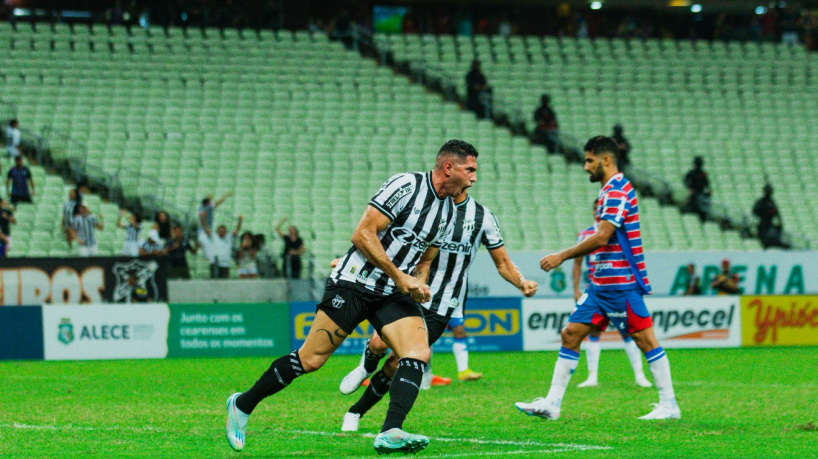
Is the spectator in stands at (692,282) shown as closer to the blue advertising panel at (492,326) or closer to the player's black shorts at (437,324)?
the blue advertising panel at (492,326)

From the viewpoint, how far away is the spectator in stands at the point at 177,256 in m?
19.6

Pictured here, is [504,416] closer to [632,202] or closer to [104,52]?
[632,202]

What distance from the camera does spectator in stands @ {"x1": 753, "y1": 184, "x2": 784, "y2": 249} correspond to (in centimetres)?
2414

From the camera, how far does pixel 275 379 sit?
7.20m

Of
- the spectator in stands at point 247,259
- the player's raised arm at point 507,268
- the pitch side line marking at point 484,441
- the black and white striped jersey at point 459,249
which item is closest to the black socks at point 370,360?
the black and white striped jersey at point 459,249

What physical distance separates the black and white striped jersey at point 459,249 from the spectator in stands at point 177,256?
1073cm

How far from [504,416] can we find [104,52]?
792 inches

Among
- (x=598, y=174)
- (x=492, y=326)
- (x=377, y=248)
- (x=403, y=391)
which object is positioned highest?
(x=598, y=174)

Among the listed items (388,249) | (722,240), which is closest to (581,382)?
(388,249)

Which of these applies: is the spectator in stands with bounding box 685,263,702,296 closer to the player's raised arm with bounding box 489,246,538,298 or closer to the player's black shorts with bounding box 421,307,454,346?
the player's black shorts with bounding box 421,307,454,346

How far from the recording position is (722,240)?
80.8 ft

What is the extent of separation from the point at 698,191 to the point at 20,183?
49.4ft

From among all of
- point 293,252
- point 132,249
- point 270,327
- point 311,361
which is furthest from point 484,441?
point 132,249

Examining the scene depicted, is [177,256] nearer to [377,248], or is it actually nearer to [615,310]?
[615,310]
